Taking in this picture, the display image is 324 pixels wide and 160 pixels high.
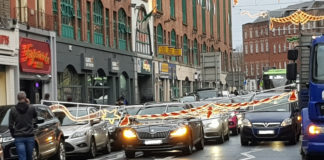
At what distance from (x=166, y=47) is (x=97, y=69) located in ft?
40.1

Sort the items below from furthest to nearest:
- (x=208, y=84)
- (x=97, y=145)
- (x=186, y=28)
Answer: (x=208, y=84) < (x=186, y=28) < (x=97, y=145)

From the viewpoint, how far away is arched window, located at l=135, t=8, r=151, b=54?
5347cm

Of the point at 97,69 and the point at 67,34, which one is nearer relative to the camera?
the point at 67,34

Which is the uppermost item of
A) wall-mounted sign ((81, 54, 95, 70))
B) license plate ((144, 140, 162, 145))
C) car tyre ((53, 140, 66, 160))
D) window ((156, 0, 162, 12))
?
window ((156, 0, 162, 12))

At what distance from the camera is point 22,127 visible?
51.2 feet

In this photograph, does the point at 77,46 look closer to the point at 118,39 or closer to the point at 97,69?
the point at 97,69

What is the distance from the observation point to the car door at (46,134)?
17.8 m

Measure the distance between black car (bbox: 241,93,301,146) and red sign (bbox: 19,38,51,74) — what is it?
1277 cm

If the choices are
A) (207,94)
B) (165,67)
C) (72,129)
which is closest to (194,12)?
(165,67)

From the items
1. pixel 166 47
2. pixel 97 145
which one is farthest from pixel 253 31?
pixel 97 145

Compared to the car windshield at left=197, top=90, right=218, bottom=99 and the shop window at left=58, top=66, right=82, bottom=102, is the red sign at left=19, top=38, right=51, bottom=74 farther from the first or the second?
the car windshield at left=197, top=90, right=218, bottom=99

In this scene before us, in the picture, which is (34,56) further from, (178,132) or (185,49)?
(185,49)

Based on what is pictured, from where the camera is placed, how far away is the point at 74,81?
41000 millimetres

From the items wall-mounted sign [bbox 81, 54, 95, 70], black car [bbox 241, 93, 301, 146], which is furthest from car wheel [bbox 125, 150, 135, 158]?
wall-mounted sign [bbox 81, 54, 95, 70]
